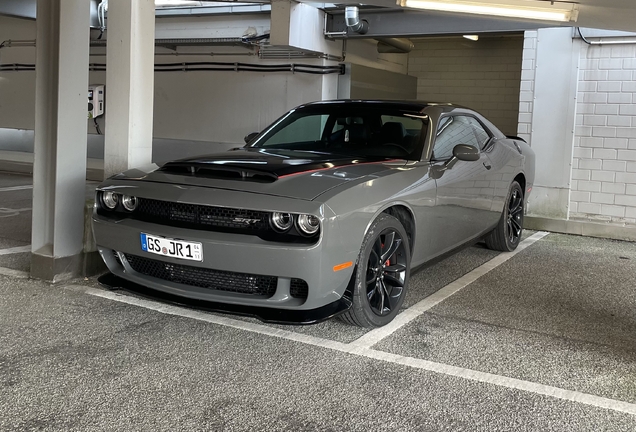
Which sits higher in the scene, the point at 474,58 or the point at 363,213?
the point at 474,58

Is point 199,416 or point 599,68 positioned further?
point 599,68

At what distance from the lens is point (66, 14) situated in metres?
4.60

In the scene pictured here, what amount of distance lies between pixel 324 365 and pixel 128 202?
4.98 feet

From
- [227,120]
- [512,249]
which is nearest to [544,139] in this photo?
[512,249]

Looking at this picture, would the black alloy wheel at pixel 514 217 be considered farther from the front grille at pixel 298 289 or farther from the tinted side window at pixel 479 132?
the front grille at pixel 298 289

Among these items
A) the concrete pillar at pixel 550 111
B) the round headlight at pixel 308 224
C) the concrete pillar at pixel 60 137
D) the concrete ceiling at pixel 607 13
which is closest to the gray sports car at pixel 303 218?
the round headlight at pixel 308 224

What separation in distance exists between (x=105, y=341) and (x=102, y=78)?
955 cm

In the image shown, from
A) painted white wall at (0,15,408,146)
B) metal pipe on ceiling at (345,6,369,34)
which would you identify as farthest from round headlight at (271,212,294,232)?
painted white wall at (0,15,408,146)

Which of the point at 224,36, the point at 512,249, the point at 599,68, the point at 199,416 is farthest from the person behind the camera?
the point at 224,36

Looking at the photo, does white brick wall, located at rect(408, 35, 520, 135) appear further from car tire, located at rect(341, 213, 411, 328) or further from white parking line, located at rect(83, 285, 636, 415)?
white parking line, located at rect(83, 285, 636, 415)

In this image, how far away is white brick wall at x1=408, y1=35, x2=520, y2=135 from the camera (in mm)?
14375

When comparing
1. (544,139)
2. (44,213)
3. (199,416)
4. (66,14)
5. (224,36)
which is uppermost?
(224,36)

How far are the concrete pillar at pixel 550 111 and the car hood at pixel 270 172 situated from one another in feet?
14.1

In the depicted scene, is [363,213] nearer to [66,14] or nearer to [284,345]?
[284,345]
